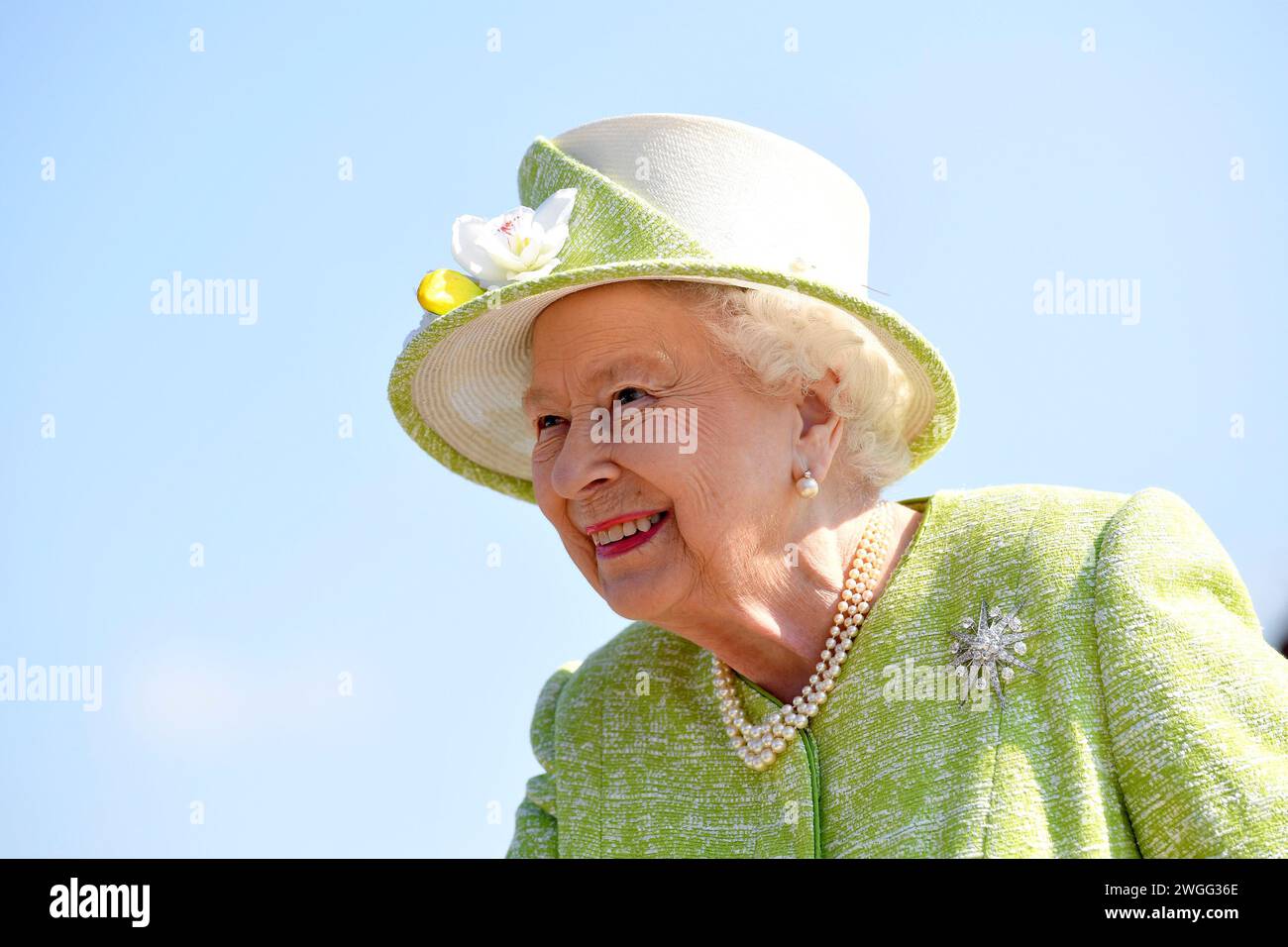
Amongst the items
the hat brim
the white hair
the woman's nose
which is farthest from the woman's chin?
the hat brim

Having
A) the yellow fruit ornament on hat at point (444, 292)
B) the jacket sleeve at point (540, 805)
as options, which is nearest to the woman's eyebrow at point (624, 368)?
the yellow fruit ornament on hat at point (444, 292)

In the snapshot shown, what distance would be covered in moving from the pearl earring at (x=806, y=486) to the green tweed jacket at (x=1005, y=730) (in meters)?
0.31

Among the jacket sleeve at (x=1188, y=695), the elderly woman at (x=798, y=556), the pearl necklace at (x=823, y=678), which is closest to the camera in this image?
the jacket sleeve at (x=1188, y=695)

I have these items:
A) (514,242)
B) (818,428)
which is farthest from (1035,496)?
(514,242)

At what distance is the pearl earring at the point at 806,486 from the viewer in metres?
3.48

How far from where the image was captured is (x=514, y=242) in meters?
3.51

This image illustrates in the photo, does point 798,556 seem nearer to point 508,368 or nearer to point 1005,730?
point 1005,730

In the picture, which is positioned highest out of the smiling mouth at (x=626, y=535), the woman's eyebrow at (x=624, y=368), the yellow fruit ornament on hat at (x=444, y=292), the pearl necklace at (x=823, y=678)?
the yellow fruit ornament on hat at (x=444, y=292)

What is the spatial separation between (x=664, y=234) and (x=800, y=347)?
42 centimetres

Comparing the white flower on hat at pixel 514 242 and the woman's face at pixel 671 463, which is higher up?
the white flower on hat at pixel 514 242

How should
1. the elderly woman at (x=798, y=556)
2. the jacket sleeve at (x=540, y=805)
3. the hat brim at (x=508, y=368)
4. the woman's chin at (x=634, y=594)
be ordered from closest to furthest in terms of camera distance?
1. the elderly woman at (x=798, y=556)
2. the hat brim at (x=508, y=368)
3. the woman's chin at (x=634, y=594)
4. the jacket sleeve at (x=540, y=805)

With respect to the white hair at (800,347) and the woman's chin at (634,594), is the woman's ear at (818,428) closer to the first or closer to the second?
the white hair at (800,347)
